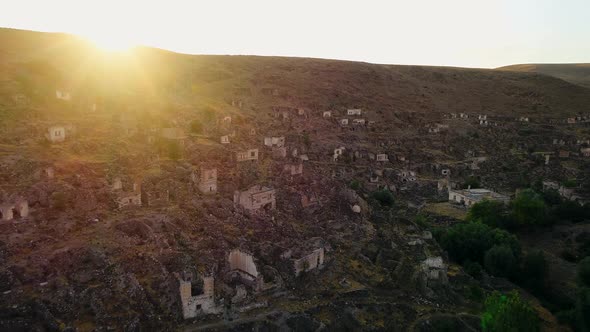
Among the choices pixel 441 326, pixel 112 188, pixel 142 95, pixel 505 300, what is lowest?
pixel 441 326

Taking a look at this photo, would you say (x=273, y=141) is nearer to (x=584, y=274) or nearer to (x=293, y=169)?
(x=293, y=169)

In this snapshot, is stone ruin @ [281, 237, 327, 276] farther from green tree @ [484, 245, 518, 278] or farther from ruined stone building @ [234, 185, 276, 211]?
green tree @ [484, 245, 518, 278]

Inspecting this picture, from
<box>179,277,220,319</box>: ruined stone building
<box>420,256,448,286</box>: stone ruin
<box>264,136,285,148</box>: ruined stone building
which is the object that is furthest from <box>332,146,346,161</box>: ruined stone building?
<box>179,277,220,319</box>: ruined stone building

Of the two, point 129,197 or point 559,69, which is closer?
point 129,197

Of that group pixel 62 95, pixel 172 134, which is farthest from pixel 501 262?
pixel 62 95

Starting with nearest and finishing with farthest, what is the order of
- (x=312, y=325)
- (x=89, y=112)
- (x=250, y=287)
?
(x=312, y=325) → (x=250, y=287) → (x=89, y=112)

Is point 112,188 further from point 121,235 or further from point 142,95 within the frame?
point 142,95

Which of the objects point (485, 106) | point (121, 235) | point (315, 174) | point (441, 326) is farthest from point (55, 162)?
point (485, 106)
